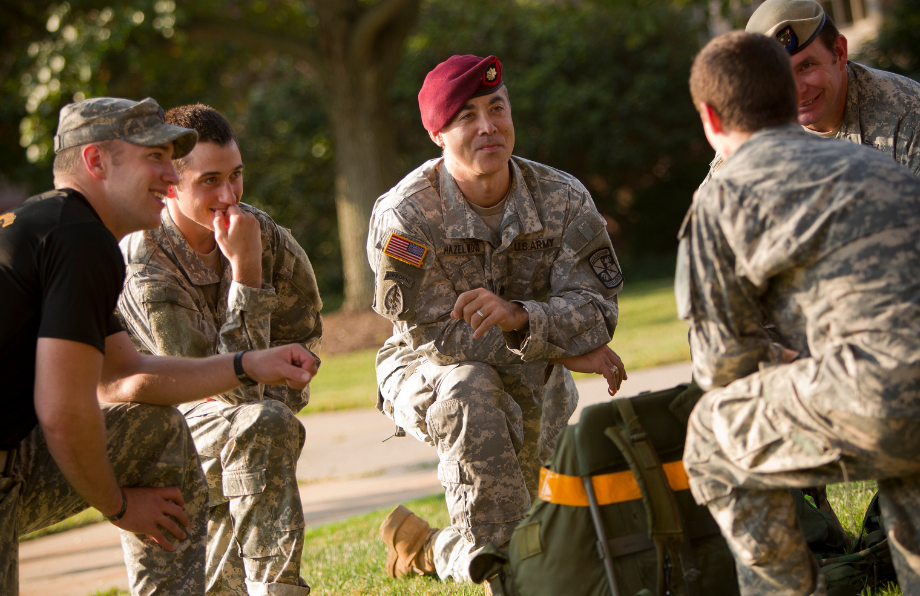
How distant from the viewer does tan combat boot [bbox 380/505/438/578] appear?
3.84 meters

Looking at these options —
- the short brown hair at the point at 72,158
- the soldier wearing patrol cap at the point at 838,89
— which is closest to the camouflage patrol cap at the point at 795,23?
the soldier wearing patrol cap at the point at 838,89

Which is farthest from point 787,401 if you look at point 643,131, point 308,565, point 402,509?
point 643,131

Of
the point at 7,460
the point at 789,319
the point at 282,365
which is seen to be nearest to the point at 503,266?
the point at 282,365

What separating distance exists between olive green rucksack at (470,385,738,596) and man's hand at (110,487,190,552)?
109 centimetres

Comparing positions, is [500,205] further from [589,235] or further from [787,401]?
[787,401]

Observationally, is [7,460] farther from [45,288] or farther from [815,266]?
[815,266]

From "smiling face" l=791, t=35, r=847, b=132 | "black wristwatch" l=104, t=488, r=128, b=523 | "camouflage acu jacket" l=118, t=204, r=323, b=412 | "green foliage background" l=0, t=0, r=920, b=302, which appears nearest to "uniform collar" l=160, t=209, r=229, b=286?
"camouflage acu jacket" l=118, t=204, r=323, b=412

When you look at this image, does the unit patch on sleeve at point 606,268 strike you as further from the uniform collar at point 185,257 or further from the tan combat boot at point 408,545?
the uniform collar at point 185,257

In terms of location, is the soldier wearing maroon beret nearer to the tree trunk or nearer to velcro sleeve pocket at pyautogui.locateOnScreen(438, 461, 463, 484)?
velcro sleeve pocket at pyautogui.locateOnScreen(438, 461, 463, 484)

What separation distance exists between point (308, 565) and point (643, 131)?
13924 mm

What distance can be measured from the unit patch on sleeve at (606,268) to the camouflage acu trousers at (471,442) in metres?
0.55

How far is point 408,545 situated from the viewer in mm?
3846

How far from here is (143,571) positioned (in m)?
2.77

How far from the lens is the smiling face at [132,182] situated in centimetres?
271
